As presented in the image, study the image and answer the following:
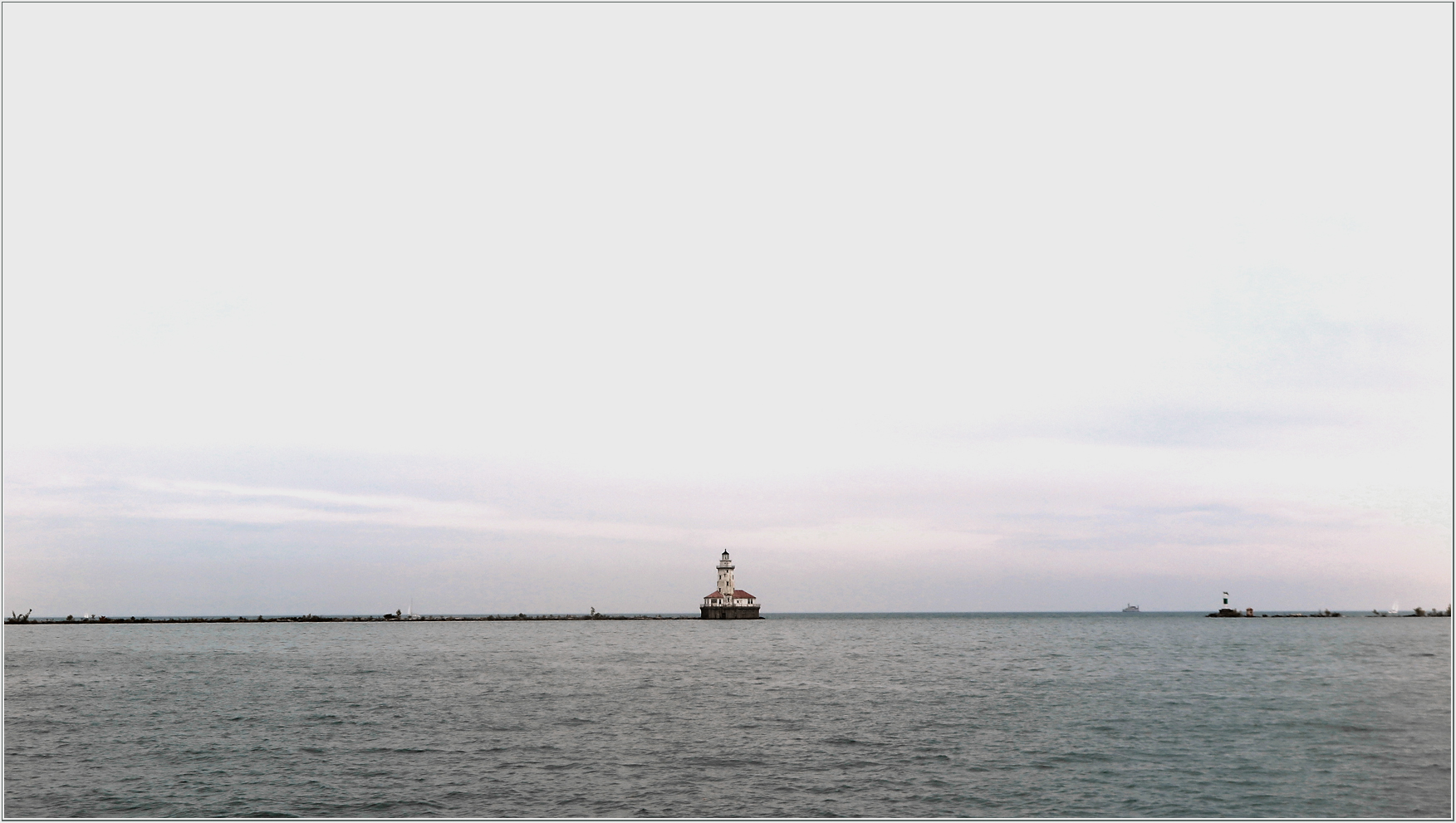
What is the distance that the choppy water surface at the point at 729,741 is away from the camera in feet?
87.3

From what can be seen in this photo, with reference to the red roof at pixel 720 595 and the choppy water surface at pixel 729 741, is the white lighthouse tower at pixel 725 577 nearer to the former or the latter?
the red roof at pixel 720 595

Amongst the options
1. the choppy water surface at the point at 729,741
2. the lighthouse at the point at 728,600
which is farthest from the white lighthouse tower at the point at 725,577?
the choppy water surface at the point at 729,741

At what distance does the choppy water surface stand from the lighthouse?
380 ft

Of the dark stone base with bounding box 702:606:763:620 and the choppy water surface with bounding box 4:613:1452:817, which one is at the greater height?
the choppy water surface with bounding box 4:613:1452:817

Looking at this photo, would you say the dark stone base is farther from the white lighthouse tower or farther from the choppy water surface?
the choppy water surface

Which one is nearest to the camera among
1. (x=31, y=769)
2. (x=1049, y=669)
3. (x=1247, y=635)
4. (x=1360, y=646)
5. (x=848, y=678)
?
(x=31, y=769)

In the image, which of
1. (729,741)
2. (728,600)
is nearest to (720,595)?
(728,600)

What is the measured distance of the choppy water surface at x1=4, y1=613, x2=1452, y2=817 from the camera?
2661cm

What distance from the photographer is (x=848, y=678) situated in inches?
2361

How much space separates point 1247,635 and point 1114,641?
107ft

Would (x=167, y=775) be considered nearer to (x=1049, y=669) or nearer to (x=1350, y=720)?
(x=1350, y=720)

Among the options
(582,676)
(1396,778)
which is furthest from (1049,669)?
(1396,778)

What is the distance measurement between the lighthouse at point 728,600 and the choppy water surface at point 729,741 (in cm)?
11571

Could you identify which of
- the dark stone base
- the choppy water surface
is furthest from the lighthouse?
the choppy water surface
